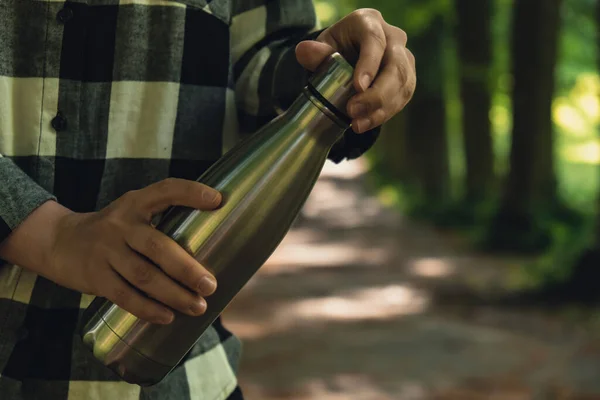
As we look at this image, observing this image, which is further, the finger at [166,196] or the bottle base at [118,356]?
the bottle base at [118,356]

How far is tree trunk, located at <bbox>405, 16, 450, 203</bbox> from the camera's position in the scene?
1619 centimetres

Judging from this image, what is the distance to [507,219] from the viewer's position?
12094 millimetres

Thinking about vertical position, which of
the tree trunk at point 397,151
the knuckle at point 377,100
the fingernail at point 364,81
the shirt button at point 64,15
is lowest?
the tree trunk at point 397,151

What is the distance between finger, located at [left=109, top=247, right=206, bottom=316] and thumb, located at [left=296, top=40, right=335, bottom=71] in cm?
45

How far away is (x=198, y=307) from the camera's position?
121 centimetres

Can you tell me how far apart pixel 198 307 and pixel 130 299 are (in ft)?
0.28

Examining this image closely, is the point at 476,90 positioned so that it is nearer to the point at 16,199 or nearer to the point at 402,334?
the point at 402,334

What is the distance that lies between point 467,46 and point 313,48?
41.5 feet

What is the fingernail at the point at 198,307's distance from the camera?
1201 mm

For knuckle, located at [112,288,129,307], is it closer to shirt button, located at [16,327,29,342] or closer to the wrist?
the wrist

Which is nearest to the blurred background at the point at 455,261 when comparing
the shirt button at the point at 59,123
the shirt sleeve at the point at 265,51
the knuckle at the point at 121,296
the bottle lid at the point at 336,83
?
the shirt sleeve at the point at 265,51

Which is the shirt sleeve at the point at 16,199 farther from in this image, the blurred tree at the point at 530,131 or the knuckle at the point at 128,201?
the blurred tree at the point at 530,131

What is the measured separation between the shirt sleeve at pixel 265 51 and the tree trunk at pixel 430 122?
14557mm

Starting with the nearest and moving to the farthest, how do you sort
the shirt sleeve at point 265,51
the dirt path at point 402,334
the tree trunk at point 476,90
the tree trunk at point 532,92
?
the shirt sleeve at point 265,51
the dirt path at point 402,334
the tree trunk at point 532,92
the tree trunk at point 476,90
